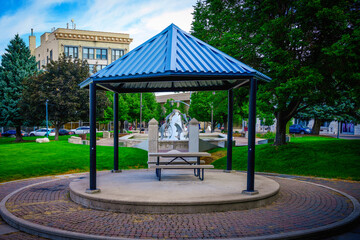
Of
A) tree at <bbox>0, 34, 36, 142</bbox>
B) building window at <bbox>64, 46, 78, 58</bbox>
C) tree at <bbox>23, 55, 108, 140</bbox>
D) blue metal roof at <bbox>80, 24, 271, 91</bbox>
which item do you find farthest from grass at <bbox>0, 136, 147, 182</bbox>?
building window at <bbox>64, 46, 78, 58</bbox>

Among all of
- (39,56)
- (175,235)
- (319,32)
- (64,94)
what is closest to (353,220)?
(175,235)

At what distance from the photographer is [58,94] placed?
1218 inches

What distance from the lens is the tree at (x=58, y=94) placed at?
31.4 metres

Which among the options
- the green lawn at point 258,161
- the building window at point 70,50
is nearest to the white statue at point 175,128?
the green lawn at point 258,161

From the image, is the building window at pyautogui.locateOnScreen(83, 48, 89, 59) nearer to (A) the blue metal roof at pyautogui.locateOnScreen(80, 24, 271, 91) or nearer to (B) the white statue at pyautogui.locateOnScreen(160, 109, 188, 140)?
(B) the white statue at pyautogui.locateOnScreen(160, 109, 188, 140)

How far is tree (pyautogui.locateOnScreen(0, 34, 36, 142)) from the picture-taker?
3666 cm

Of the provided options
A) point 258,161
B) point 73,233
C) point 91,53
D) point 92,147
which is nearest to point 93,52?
point 91,53

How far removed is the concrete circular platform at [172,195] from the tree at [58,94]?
24.4 m

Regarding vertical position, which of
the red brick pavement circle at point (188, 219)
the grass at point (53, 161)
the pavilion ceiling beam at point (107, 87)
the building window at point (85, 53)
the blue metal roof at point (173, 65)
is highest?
the building window at point (85, 53)

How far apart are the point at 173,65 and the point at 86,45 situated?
2621 inches

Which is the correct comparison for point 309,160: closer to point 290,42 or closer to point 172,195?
point 290,42

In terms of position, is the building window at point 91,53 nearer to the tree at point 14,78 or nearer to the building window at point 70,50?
the building window at point 70,50

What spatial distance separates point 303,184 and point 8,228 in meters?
9.54

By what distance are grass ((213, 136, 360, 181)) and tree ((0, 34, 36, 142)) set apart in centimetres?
3007
